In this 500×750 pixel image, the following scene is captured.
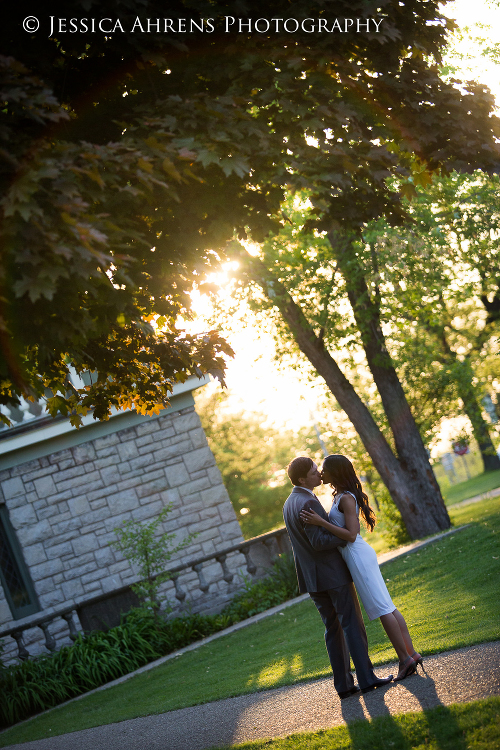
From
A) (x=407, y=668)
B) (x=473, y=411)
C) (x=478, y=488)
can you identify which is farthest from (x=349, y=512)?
(x=478, y=488)

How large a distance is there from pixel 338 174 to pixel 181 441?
8141 mm

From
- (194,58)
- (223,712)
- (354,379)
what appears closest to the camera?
(194,58)

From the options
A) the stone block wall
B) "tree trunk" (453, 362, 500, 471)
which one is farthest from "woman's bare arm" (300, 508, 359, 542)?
"tree trunk" (453, 362, 500, 471)

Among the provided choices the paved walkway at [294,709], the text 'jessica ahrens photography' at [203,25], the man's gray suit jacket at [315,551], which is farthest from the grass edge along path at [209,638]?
the text 'jessica ahrens photography' at [203,25]

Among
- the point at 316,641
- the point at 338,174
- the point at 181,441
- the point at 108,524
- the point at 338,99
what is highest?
the point at 338,99

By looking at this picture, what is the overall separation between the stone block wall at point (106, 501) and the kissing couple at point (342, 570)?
6.86 m

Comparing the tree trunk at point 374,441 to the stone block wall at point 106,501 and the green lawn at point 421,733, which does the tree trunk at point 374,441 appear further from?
the green lawn at point 421,733

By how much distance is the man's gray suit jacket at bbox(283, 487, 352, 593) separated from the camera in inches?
187

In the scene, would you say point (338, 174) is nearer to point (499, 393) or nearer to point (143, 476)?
point (143, 476)

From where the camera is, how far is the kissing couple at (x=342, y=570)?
184 inches

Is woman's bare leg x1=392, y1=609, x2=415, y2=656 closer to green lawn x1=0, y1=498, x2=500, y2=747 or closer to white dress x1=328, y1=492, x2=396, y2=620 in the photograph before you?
white dress x1=328, y1=492, x2=396, y2=620

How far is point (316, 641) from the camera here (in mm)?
7328

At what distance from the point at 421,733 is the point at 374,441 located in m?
9.95

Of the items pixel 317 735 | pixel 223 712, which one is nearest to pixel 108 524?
pixel 223 712
